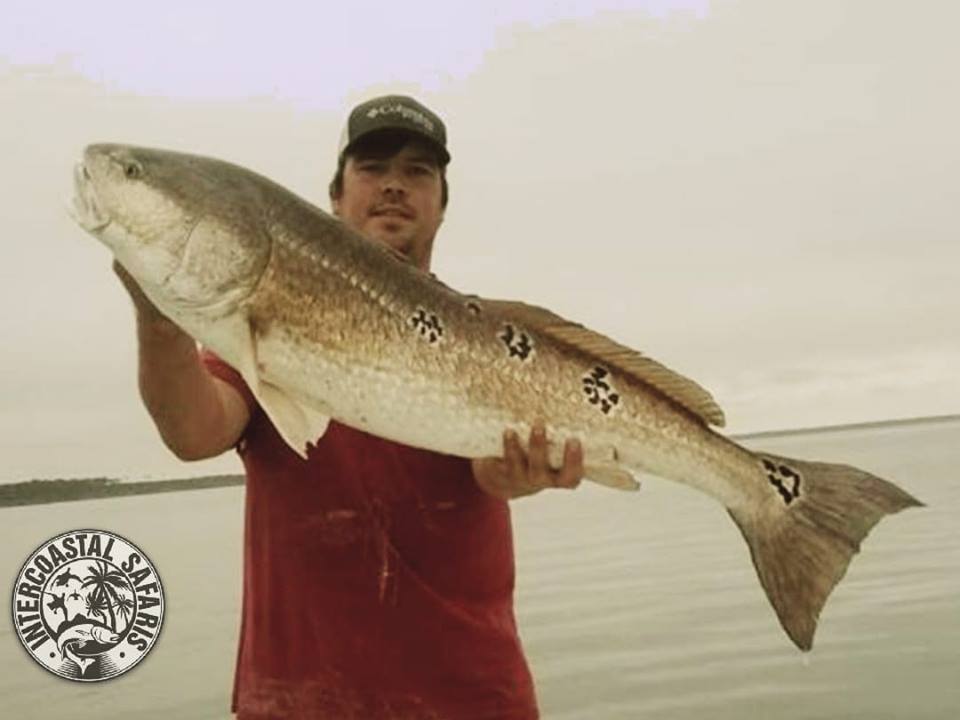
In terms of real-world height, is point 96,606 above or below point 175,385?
below

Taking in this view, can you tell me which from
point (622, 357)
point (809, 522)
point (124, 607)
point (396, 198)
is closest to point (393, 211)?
point (396, 198)

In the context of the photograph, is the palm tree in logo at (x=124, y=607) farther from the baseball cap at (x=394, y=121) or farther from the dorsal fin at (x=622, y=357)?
the dorsal fin at (x=622, y=357)

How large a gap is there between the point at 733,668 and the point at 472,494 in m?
10.3

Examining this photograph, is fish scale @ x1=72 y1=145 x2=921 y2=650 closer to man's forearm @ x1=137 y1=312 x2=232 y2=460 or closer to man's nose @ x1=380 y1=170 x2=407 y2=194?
man's forearm @ x1=137 y1=312 x2=232 y2=460

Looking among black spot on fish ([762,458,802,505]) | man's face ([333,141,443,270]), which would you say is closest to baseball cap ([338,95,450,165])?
man's face ([333,141,443,270])

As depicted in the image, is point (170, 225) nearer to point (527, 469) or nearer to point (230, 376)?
point (230, 376)

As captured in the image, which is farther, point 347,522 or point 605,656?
point 605,656

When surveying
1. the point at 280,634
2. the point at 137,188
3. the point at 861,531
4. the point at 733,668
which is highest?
the point at 137,188

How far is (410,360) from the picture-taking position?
152 inches

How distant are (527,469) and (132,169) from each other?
1.79 m

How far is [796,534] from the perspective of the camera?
4426mm

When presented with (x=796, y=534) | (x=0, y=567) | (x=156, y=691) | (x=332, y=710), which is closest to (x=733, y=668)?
(x=156, y=691)

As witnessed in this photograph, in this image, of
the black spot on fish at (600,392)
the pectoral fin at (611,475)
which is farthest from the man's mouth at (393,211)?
the pectoral fin at (611,475)

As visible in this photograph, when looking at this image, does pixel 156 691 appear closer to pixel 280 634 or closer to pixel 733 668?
pixel 733 668
